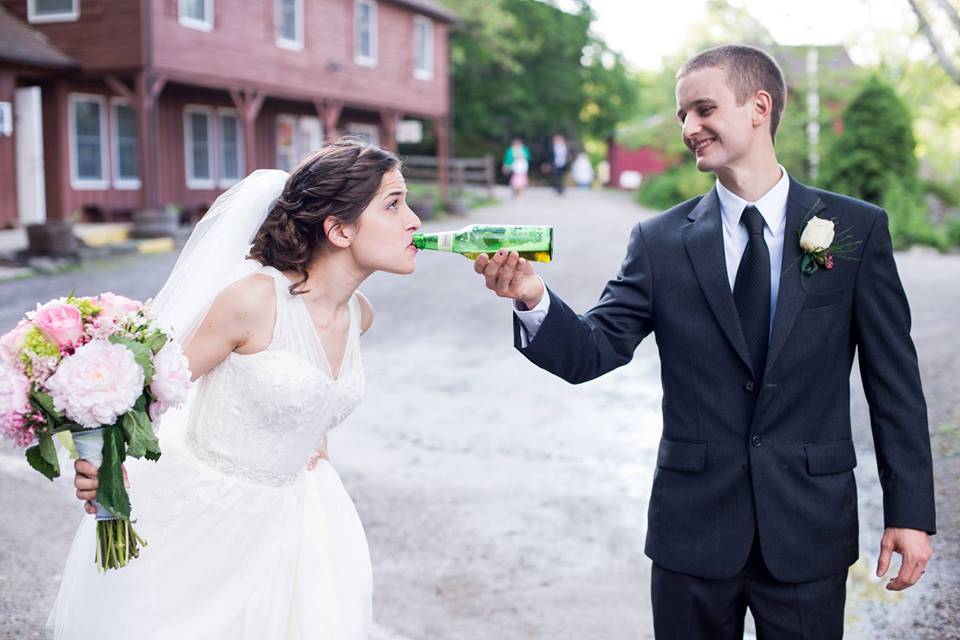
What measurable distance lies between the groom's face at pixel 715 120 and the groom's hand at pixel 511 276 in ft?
2.01

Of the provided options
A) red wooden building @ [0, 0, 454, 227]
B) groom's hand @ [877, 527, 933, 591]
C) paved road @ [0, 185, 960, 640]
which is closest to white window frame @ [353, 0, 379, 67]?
red wooden building @ [0, 0, 454, 227]

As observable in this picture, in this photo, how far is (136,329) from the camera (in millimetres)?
2861

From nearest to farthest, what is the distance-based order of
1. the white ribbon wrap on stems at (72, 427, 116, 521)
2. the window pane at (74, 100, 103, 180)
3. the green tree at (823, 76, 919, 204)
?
1. the white ribbon wrap on stems at (72, 427, 116, 521)
2. the window pane at (74, 100, 103, 180)
3. the green tree at (823, 76, 919, 204)

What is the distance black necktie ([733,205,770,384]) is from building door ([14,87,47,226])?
1954 cm

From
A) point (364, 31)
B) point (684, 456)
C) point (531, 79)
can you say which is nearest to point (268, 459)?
point (684, 456)

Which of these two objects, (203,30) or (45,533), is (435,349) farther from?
(203,30)

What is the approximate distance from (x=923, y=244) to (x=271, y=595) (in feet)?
69.8

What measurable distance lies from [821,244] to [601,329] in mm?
661

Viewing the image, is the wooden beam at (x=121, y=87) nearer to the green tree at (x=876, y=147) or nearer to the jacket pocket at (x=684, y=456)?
the green tree at (x=876, y=147)

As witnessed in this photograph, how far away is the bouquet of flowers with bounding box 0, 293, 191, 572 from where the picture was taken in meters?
2.67

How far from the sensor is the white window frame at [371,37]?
2686 centimetres

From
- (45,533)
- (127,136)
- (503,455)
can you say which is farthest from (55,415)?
(127,136)

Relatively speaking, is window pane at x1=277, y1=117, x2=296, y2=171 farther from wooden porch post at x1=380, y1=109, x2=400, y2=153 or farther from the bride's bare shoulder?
the bride's bare shoulder

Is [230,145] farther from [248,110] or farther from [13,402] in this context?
[13,402]
